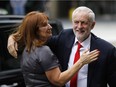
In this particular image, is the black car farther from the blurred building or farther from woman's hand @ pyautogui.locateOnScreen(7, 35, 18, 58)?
the blurred building

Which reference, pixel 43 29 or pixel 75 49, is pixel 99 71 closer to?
pixel 75 49

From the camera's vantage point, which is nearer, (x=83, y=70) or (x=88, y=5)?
(x=83, y=70)

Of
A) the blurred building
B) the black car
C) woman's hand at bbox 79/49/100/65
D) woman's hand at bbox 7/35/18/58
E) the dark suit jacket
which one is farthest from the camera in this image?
the blurred building

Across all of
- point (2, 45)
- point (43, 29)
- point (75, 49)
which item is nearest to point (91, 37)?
point (75, 49)

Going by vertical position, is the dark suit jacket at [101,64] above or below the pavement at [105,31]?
above

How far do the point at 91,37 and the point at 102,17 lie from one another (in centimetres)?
2155

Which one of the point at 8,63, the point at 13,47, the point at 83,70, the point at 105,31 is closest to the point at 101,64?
the point at 83,70

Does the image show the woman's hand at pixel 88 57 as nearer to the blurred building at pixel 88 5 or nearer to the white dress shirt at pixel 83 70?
the white dress shirt at pixel 83 70

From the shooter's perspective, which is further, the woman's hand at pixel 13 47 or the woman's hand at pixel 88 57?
the woman's hand at pixel 13 47

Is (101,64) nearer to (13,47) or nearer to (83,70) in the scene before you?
(83,70)

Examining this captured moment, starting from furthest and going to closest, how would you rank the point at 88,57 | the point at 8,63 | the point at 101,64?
the point at 8,63 < the point at 101,64 < the point at 88,57

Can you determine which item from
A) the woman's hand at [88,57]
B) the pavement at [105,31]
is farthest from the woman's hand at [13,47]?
the pavement at [105,31]

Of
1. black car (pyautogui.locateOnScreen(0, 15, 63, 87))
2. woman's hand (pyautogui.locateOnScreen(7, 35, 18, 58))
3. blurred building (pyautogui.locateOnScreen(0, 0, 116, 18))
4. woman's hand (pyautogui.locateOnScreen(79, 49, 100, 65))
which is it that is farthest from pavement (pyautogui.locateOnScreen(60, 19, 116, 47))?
woman's hand (pyautogui.locateOnScreen(79, 49, 100, 65))

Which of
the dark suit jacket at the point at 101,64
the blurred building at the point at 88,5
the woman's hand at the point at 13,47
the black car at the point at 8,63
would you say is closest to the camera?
the dark suit jacket at the point at 101,64
